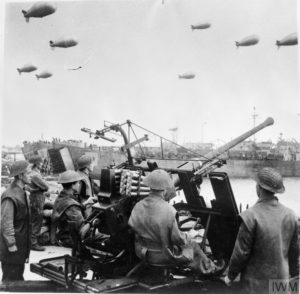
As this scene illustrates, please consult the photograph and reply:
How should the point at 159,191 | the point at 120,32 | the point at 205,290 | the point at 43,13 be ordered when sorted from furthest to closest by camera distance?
1. the point at 120,32
2. the point at 43,13
3. the point at 205,290
4. the point at 159,191

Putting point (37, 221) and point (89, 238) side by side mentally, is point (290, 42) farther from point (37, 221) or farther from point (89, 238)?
point (37, 221)

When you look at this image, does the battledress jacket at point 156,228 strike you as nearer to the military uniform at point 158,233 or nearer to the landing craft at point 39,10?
the military uniform at point 158,233

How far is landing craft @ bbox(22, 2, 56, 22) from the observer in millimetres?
5604

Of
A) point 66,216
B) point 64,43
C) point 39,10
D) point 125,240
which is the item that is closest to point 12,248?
point 66,216

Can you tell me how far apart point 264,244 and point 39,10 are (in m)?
4.57

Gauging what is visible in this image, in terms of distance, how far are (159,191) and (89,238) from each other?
1.25 m

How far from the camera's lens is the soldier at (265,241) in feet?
11.6

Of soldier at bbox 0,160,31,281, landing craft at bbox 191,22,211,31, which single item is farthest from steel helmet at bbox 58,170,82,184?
landing craft at bbox 191,22,211,31

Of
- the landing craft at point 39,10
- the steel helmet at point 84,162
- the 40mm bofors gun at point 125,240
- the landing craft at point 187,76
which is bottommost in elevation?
the 40mm bofors gun at point 125,240

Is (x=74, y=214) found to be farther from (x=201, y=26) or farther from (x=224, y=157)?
(x=224, y=157)

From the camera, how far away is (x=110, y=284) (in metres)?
4.20

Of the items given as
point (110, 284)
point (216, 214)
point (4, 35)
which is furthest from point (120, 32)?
point (110, 284)

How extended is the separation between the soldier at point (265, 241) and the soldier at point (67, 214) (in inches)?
72.0

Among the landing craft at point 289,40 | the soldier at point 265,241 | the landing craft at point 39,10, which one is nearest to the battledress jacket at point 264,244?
the soldier at point 265,241
